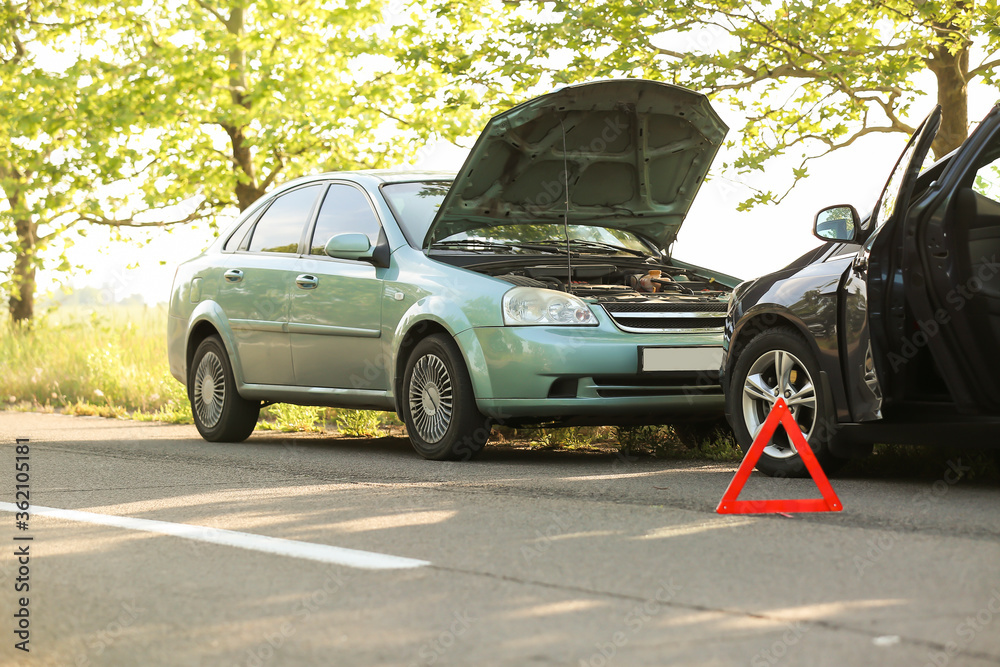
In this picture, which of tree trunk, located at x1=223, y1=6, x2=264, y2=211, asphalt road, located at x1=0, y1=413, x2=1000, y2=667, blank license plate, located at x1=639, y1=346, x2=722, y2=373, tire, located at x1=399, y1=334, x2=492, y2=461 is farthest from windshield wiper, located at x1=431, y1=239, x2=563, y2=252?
tree trunk, located at x1=223, y1=6, x2=264, y2=211

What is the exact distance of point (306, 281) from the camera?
8422mm

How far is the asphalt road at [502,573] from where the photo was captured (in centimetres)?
310

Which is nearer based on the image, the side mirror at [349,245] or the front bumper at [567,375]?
the front bumper at [567,375]

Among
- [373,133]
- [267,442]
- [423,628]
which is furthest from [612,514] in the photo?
[373,133]

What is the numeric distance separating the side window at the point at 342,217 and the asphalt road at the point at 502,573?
2.25 m

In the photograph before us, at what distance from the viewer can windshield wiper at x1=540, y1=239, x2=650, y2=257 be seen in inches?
332

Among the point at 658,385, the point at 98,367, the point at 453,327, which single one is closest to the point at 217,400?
the point at 453,327

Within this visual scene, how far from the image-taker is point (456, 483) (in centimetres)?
633

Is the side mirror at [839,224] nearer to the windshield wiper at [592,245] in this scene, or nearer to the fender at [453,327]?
the fender at [453,327]

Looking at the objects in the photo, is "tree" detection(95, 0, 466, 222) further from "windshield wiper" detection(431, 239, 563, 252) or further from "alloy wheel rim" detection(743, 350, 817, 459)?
"alloy wheel rim" detection(743, 350, 817, 459)

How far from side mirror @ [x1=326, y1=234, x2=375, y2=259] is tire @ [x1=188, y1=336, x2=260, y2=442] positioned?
6.19 feet

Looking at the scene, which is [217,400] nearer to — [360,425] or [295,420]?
[360,425]

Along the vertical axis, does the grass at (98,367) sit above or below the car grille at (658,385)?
below

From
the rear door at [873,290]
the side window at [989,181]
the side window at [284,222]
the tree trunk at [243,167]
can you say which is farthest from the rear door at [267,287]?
the tree trunk at [243,167]
